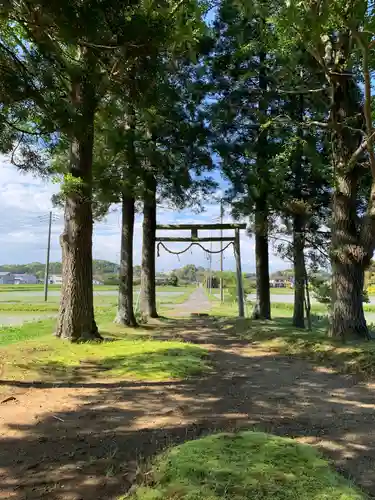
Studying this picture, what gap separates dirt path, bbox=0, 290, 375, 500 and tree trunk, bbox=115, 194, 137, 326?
5.87 m

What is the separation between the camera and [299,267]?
12328 millimetres

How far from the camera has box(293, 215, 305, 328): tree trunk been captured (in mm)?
12062

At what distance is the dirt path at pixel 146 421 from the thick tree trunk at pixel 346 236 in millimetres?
1831

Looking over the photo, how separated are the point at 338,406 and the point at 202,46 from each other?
971 centimetres

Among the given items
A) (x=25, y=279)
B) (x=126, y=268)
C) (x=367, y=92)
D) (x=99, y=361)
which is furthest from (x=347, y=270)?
(x=25, y=279)

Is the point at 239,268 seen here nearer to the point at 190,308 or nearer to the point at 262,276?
the point at 262,276

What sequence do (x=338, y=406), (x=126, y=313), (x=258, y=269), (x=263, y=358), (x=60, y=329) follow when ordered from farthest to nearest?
(x=258, y=269)
(x=126, y=313)
(x=60, y=329)
(x=263, y=358)
(x=338, y=406)

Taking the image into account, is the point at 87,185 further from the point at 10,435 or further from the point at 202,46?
the point at 202,46

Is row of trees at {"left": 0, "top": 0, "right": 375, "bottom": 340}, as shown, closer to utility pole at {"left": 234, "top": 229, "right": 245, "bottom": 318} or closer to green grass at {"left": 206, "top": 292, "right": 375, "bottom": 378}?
green grass at {"left": 206, "top": 292, "right": 375, "bottom": 378}

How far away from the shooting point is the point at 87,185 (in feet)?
25.3

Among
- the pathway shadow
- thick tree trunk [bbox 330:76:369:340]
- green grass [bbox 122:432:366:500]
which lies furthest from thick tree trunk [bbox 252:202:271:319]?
green grass [bbox 122:432:366:500]

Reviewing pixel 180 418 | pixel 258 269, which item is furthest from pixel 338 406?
pixel 258 269

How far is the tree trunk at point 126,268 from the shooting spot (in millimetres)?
11695

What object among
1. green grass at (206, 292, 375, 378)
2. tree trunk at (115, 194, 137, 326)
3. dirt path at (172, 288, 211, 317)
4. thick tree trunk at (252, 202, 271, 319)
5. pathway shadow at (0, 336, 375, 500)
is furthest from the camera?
dirt path at (172, 288, 211, 317)
